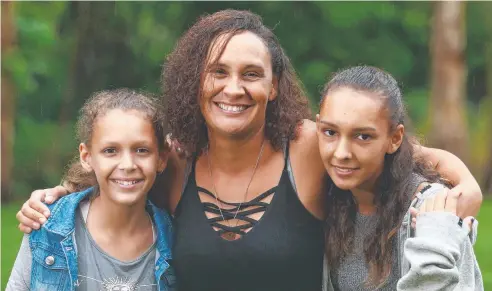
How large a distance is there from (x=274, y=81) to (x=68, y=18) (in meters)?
12.0

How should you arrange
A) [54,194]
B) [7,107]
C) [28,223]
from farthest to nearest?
[7,107] < [54,194] < [28,223]

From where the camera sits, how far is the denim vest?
3.63 metres

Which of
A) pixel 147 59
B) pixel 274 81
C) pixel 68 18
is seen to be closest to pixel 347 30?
pixel 147 59

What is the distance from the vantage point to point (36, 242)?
3.66m

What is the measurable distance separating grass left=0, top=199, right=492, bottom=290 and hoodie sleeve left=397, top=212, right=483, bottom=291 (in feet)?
9.90

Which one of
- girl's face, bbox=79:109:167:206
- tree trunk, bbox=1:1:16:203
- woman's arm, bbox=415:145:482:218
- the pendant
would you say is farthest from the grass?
girl's face, bbox=79:109:167:206

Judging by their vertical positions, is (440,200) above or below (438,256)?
above

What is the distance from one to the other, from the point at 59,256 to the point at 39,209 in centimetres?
24

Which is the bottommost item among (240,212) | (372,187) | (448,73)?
(240,212)

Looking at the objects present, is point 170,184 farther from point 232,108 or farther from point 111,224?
point 232,108

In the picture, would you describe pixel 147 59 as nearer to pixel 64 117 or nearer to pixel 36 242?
pixel 64 117

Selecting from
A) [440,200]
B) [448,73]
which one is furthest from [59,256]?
[448,73]

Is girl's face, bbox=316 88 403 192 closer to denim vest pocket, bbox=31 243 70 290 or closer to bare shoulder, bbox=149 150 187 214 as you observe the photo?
bare shoulder, bbox=149 150 187 214

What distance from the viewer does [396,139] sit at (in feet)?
11.4
